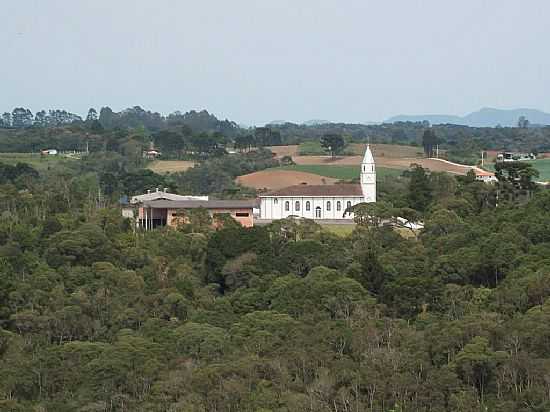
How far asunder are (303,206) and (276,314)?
2694cm

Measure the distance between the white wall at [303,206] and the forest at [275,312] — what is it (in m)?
8.09

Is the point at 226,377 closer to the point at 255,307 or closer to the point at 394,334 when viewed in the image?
the point at 394,334

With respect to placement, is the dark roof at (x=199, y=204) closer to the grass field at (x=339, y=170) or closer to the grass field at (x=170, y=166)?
the grass field at (x=339, y=170)

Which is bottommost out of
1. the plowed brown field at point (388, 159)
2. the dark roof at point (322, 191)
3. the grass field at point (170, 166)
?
the grass field at point (170, 166)

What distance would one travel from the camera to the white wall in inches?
2184

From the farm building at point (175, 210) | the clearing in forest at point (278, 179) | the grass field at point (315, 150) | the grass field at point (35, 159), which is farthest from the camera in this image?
the grass field at point (315, 150)

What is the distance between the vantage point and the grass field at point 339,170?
7862cm

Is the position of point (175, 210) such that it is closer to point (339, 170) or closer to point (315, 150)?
point (339, 170)

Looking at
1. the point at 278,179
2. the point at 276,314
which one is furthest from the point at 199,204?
the point at 278,179

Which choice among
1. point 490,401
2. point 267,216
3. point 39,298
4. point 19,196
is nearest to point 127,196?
point 267,216

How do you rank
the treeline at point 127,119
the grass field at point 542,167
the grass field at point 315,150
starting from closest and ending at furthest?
the grass field at point 542,167 < the grass field at point 315,150 < the treeline at point 127,119

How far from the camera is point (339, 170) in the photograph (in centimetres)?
8181

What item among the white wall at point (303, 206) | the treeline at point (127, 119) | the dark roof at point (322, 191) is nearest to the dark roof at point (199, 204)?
the white wall at point (303, 206)

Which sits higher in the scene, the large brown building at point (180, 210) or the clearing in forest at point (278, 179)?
the large brown building at point (180, 210)
